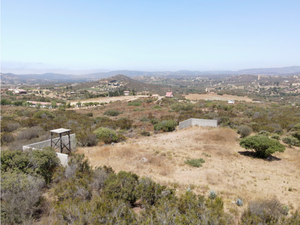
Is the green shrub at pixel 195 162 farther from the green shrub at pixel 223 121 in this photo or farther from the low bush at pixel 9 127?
the low bush at pixel 9 127

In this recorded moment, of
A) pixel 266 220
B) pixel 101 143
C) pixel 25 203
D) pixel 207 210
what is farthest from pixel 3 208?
pixel 101 143

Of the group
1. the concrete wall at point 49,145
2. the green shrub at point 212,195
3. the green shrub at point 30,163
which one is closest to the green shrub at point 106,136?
the concrete wall at point 49,145

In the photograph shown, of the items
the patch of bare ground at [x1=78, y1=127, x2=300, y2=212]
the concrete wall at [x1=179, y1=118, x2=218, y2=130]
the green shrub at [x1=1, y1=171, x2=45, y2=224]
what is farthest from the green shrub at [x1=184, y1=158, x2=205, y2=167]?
the concrete wall at [x1=179, y1=118, x2=218, y2=130]

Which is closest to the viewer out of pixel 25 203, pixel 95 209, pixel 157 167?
pixel 95 209

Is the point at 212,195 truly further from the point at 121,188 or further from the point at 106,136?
the point at 106,136

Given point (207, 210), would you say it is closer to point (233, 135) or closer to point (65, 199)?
point (65, 199)
